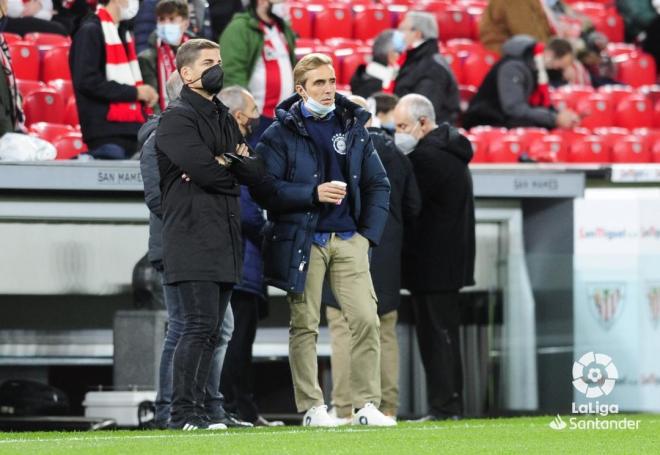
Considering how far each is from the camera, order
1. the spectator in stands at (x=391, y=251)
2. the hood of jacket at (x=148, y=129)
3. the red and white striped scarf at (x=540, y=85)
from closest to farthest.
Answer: the hood of jacket at (x=148, y=129), the spectator in stands at (x=391, y=251), the red and white striped scarf at (x=540, y=85)

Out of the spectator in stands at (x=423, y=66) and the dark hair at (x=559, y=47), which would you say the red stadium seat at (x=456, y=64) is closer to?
the dark hair at (x=559, y=47)

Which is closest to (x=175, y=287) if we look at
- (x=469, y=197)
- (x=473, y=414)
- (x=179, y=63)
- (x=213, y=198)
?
(x=213, y=198)

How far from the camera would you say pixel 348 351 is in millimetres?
8562

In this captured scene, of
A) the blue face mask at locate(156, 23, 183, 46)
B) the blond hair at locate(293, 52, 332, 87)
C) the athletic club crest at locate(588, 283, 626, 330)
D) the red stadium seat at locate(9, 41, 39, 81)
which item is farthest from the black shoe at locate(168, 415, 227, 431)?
the red stadium seat at locate(9, 41, 39, 81)

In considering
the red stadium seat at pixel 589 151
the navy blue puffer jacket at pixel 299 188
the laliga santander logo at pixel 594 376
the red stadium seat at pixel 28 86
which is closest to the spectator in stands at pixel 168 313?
the navy blue puffer jacket at pixel 299 188

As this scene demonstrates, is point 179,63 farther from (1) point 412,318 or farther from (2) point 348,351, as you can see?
(1) point 412,318

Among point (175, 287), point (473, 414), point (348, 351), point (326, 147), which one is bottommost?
point (473, 414)

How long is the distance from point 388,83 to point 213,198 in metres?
4.74

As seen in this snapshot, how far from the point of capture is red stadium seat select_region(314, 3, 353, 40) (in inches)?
610

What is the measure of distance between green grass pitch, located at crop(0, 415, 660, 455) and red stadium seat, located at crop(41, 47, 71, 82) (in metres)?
5.16

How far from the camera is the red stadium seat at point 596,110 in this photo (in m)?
14.7

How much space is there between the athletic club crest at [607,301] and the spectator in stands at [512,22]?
4157 mm

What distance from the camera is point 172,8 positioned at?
31.9 ft

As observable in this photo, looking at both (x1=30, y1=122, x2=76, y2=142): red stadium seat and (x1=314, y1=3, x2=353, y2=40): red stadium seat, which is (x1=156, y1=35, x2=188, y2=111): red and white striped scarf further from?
(x1=314, y1=3, x2=353, y2=40): red stadium seat
